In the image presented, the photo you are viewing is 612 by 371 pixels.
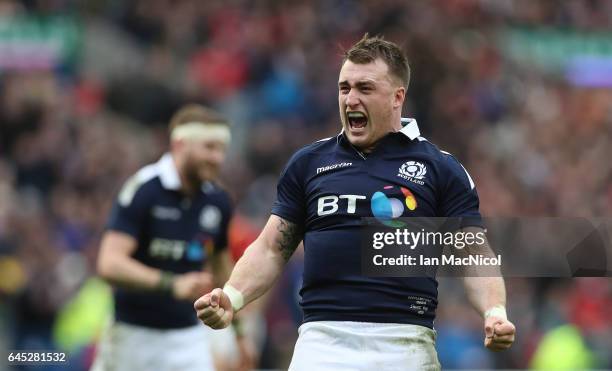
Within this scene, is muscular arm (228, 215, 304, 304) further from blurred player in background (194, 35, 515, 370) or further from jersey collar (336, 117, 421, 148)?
jersey collar (336, 117, 421, 148)

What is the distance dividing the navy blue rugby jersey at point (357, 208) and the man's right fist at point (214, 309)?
48 centimetres

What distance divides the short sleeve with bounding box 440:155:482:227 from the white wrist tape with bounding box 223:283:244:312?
1068 millimetres

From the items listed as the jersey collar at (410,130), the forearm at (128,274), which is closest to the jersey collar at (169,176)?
the forearm at (128,274)

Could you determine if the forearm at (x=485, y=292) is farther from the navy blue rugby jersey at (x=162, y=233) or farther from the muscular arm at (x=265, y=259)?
the navy blue rugby jersey at (x=162, y=233)

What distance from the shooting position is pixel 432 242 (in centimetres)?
661

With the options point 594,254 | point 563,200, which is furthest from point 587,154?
point 594,254

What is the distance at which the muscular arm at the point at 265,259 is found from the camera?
670 centimetres

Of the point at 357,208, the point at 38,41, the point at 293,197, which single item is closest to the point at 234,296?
the point at 293,197

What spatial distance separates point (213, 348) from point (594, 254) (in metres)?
4.95

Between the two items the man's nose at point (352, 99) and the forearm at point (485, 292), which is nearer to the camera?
the forearm at point (485, 292)

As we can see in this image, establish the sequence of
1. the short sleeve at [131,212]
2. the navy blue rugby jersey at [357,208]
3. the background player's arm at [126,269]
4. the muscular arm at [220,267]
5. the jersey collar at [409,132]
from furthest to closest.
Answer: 1. the muscular arm at [220,267]
2. the short sleeve at [131,212]
3. the background player's arm at [126,269]
4. the jersey collar at [409,132]
5. the navy blue rugby jersey at [357,208]

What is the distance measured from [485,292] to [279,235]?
108 centimetres

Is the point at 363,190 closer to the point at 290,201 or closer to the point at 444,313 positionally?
the point at 290,201

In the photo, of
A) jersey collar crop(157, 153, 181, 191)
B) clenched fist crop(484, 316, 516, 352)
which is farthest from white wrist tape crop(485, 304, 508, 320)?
jersey collar crop(157, 153, 181, 191)
